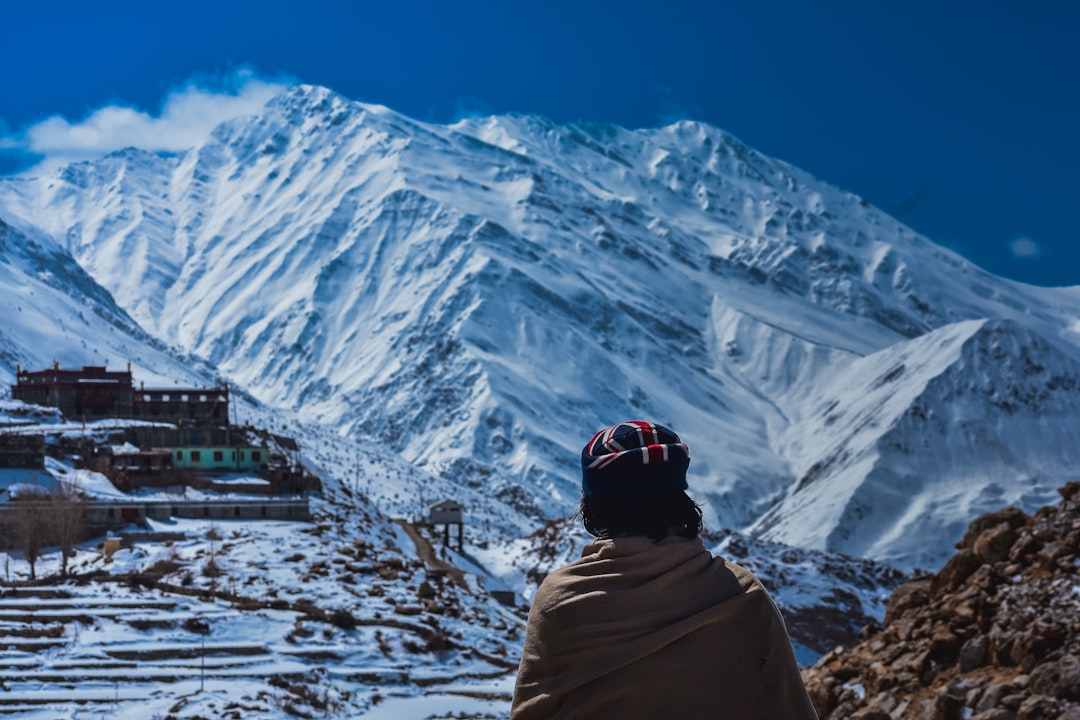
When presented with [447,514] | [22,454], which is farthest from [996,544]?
[447,514]

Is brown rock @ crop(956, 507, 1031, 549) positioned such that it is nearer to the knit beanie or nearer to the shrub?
the knit beanie

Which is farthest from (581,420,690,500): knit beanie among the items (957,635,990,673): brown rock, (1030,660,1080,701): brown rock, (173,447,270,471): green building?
(173,447,270,471): green building

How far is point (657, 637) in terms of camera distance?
12.2ft

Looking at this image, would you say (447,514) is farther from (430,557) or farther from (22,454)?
(22,454)

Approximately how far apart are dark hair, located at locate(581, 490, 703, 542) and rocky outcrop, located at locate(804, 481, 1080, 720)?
353 inches

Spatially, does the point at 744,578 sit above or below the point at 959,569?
below

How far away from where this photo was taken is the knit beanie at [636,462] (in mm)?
3963

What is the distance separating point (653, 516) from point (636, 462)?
17 cm

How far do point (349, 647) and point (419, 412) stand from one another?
153431 millimetres

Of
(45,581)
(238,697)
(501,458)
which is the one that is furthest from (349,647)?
(501,458)

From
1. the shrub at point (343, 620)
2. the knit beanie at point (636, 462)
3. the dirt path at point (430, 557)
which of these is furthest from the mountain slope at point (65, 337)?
the knit beanie at point (636, 462)

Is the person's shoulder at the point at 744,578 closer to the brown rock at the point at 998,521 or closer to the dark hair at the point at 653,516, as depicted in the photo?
the dark hair at the point at 653,516

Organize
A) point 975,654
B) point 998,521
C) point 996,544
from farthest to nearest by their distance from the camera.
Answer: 1. point 998,521
2. point 996,544
3. point 975,654

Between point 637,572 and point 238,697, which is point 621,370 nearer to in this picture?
point 238,697
